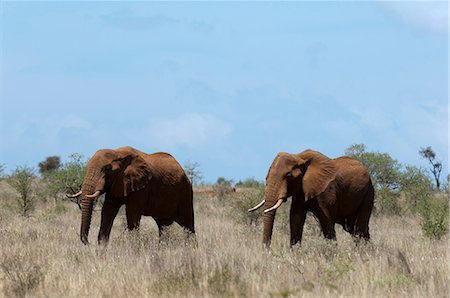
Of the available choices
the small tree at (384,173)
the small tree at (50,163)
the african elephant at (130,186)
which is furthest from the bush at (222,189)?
the small tree at (50,163)

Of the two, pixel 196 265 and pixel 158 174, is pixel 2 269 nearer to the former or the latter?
pixel 196 265

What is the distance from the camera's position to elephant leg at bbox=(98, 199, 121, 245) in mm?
16906

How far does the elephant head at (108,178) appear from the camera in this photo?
55.3ft

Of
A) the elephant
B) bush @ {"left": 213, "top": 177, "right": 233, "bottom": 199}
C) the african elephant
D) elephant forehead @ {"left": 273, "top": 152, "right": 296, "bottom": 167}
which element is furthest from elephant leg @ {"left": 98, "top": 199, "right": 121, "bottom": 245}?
bush @ {"left": 213, "top": 177, "right": 233, "bottom": 199}

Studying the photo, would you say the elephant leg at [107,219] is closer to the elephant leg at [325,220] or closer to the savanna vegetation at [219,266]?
the savanna vegetation at [219,266]

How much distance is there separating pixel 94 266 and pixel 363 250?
503 centimetres

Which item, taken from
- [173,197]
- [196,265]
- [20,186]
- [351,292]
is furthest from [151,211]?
[20,186]

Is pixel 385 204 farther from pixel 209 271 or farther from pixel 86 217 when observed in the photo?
pixel 209 271

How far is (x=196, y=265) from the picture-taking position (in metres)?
11.6

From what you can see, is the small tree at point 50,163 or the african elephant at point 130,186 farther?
the small tree at point 50,163

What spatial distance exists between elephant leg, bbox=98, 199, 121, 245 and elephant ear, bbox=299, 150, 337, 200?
3872 millimetres

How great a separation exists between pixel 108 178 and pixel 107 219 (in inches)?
32.2

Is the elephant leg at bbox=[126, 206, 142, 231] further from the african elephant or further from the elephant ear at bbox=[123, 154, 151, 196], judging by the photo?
the elephant ear at bbox=[123, 154, 151, 196]

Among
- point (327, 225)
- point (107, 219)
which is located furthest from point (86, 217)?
point (327, 225)
